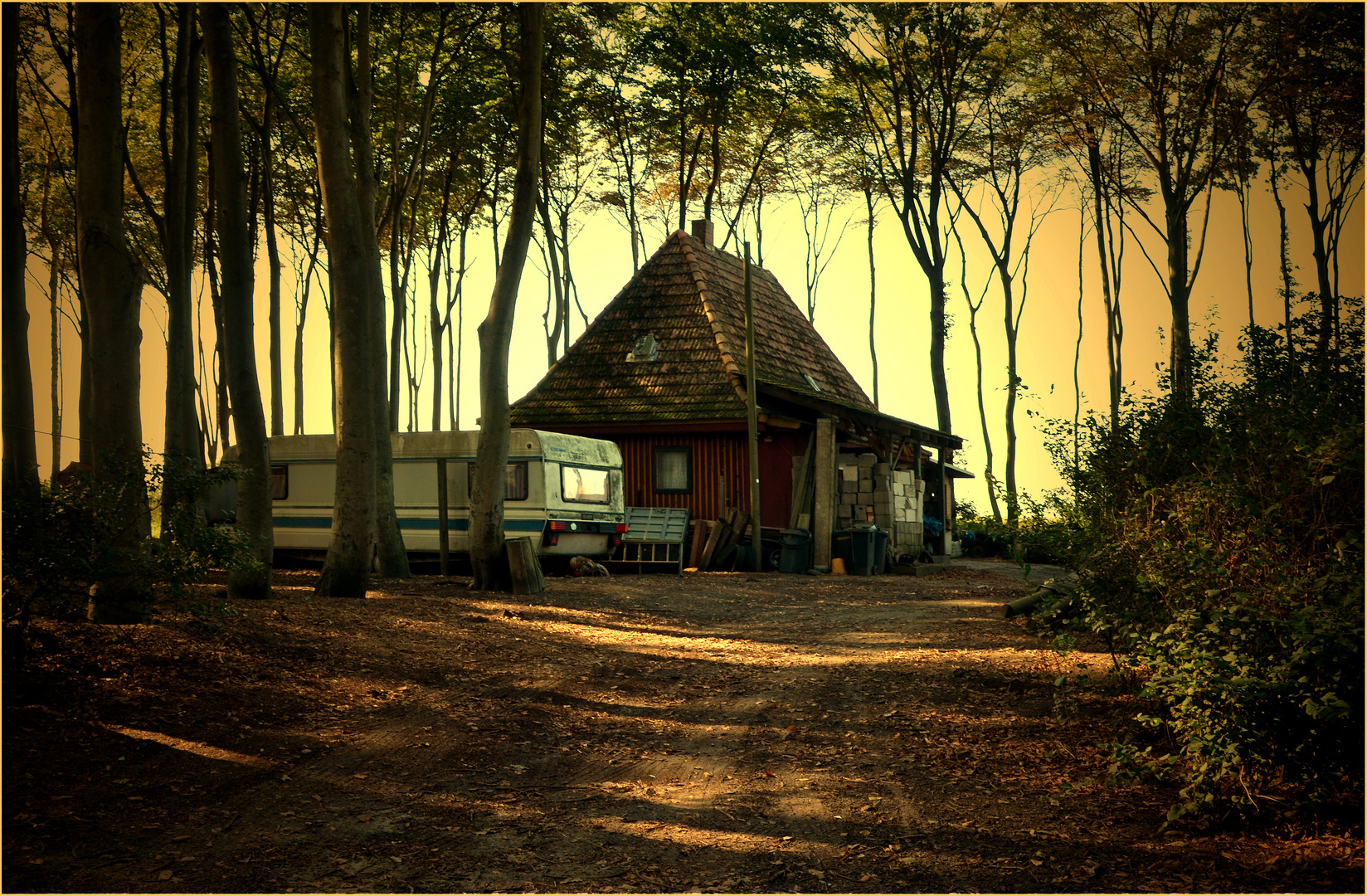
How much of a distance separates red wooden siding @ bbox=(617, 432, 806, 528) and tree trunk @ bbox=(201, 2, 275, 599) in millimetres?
11458

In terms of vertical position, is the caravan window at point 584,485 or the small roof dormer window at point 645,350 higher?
the small roof dormer window at point 645,350

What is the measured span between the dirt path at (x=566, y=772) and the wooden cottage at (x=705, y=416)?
12.5m

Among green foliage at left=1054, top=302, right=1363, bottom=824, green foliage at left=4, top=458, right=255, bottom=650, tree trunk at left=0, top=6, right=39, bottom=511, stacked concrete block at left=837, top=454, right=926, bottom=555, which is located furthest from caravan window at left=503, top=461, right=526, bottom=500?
green foliage at left=1054, top=302, right=1363, bottom=824

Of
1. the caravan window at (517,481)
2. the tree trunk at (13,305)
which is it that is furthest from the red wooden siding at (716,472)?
the tree trunk at (13,305)

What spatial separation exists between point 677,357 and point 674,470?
3.08 meters

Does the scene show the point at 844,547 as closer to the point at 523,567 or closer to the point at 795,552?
the point at 795,552

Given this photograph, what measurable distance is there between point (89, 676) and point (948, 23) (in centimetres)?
2705

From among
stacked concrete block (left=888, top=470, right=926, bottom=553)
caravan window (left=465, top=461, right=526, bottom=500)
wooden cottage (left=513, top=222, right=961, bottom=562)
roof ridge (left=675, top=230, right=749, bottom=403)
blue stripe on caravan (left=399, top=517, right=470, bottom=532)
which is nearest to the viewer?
caravan window (left=465, top=461, right=526, bottom=500)

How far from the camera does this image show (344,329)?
38.5 ft

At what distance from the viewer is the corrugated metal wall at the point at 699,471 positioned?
2219 cm

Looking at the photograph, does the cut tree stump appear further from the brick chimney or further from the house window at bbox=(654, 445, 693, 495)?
the brick chimney

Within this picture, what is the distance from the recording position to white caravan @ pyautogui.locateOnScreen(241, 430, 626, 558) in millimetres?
16938

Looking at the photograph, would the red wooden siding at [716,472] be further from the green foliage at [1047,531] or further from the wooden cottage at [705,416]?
the green foliage at [1047,531]

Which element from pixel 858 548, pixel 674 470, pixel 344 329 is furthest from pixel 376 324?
pixel 858 548
